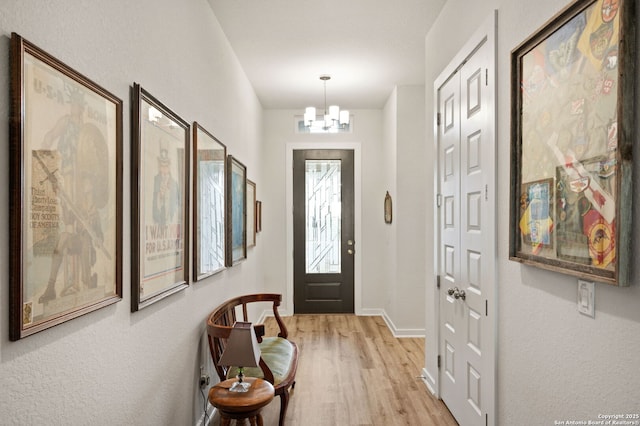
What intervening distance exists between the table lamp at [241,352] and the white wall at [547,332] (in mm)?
1225

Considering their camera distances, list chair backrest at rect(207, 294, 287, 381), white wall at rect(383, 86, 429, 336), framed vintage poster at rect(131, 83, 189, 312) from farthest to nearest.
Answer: white wall at rect(383, 86, 429, 336) → chair backrest at rect(207, 294, 287, 381) → framed vintage poster at rect(131, 83, 189, 312)

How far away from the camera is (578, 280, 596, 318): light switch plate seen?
4.58 ft

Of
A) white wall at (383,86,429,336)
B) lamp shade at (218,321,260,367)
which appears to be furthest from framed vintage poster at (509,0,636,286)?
white wall at (383,86,429,336)

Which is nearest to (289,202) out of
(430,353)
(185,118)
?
(430,353)

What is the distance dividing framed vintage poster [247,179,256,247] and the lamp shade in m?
2.46

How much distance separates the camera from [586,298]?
1428 millimetres

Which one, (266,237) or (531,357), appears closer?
(531,357)

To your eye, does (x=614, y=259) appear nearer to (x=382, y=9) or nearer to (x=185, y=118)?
(x=185, y=118)

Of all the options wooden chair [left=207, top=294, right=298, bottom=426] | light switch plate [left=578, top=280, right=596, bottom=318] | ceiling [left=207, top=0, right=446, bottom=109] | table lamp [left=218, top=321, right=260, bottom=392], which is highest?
ceiling [left=207, top=0, right=446, bottom=109]

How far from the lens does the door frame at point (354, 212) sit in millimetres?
6090

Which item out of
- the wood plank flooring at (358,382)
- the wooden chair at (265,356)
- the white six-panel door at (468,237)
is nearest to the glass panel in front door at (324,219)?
the wood plank flooring at (358,382)

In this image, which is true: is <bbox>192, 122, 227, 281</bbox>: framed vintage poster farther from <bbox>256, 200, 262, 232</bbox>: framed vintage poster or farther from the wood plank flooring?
<bbox>256, 200, 262, 232</bbox>: framed vintage poster

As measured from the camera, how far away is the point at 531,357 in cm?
182

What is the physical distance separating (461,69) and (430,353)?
215cm
